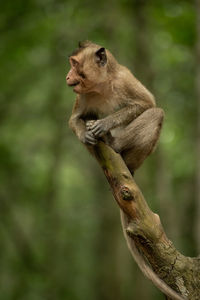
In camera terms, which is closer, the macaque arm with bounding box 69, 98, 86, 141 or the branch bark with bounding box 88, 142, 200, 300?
the branch bark with bounding box 88, 142, 200, 300

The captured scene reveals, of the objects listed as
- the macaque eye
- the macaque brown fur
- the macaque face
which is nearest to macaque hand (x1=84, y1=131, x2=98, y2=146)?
the macaque brown fur

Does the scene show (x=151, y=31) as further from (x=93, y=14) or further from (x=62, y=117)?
(x=62, y=117)

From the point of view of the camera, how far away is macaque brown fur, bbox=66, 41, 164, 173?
21.0 feet

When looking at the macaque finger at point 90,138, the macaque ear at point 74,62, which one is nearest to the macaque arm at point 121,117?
the macaque finger at point 90,138

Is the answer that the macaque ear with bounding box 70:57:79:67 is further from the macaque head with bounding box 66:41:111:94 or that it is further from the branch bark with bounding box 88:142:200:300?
the branch bark with bounding box 88:142:200:300

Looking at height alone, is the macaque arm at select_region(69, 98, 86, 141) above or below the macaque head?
below

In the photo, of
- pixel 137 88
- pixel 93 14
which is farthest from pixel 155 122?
pixel 93 14

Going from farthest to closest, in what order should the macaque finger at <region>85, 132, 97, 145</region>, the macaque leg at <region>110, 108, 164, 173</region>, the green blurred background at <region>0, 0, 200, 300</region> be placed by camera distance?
1. the green blurred background at <region>0, 0, 200, 300</region>
2. the macaque leg at <region>110, 108, 164, 173</region>
3. the macaque finger at <region>85, 132, 97, 145</region>

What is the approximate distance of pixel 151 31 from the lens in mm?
13859

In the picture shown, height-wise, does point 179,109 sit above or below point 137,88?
below

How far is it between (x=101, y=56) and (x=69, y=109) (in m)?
11.3

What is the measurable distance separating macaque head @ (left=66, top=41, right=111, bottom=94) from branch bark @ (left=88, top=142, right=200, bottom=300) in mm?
1725

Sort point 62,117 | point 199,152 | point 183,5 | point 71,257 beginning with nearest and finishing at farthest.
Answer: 1. point 199,152
2. point 183,5
3. point 62,117
4. point 71,257

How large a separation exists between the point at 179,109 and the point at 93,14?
337cm
